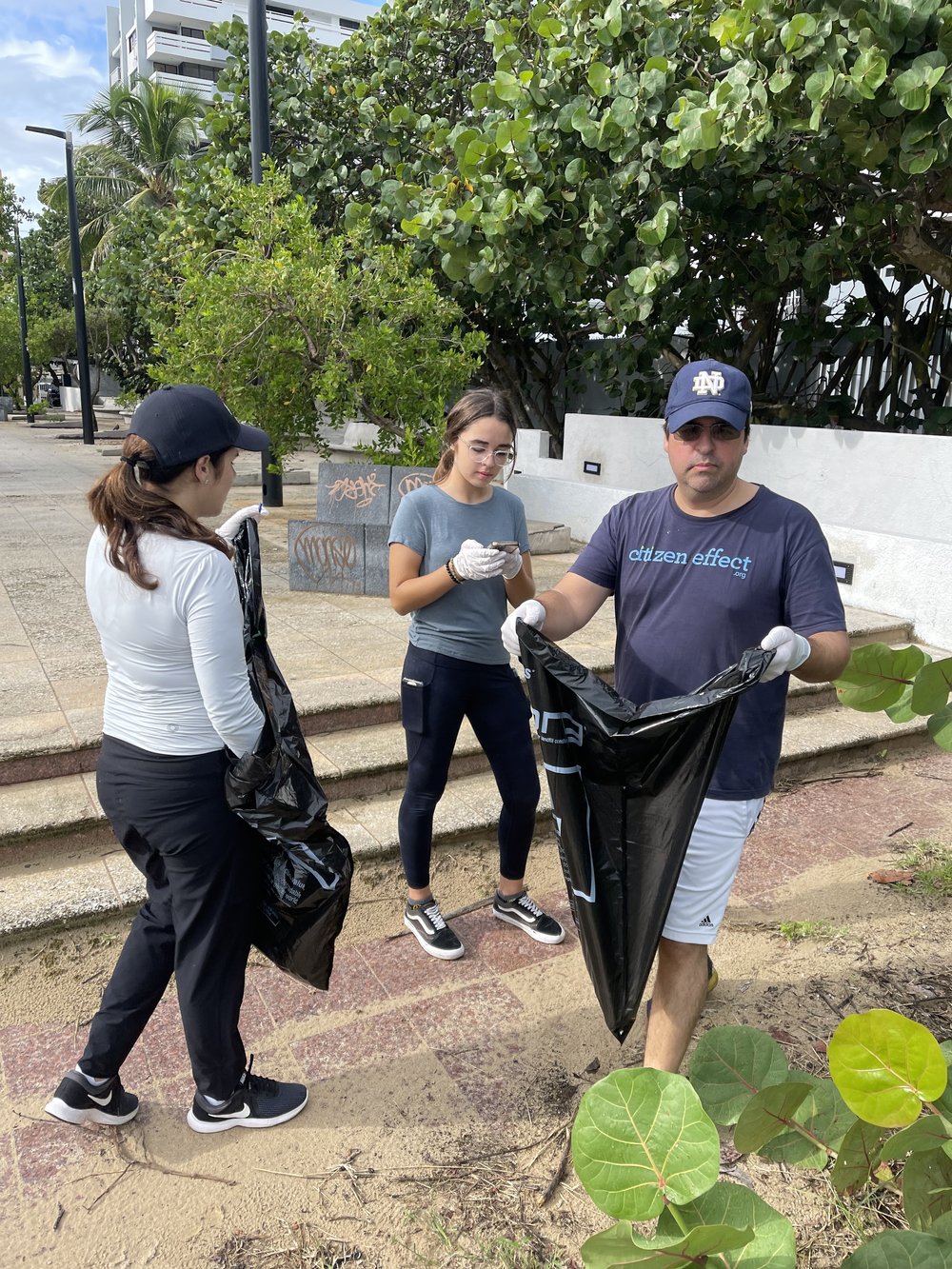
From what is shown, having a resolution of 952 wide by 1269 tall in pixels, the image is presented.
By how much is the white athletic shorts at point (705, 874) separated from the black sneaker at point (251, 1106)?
44.2 inches

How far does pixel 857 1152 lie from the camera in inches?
42.9

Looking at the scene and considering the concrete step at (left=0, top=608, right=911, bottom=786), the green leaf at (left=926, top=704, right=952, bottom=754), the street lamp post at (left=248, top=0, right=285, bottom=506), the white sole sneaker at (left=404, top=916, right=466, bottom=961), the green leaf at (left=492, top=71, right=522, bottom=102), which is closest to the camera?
the green leaf at (left=926, top=704, right=952, bottom=754)

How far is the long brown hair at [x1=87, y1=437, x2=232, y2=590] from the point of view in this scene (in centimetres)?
204

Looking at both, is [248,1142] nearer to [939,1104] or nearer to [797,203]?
[939,1104]

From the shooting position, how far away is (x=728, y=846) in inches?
93.6

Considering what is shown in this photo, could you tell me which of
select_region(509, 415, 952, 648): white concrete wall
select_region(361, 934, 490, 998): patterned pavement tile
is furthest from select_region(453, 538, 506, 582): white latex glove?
select_region(509, 415, 952, 648): white concrete wall

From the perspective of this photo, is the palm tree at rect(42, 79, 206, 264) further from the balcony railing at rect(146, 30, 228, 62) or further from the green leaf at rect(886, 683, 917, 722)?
the balcony railing at rect(146, 30, 228, 62)

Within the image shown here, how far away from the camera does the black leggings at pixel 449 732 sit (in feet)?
9.95

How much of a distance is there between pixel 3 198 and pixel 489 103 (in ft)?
111

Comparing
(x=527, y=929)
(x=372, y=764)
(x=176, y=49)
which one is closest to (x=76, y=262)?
(x=372, y=764)

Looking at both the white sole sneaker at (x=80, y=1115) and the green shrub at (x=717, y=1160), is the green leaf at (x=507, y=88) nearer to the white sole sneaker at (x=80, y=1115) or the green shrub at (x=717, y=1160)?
the white sole sneaker at (x=80, y=1115)

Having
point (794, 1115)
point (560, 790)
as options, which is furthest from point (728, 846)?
point (794, 1115)

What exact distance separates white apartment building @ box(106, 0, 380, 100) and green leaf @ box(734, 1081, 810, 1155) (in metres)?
56.1

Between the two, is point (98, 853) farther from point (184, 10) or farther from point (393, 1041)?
point (184, 10)
